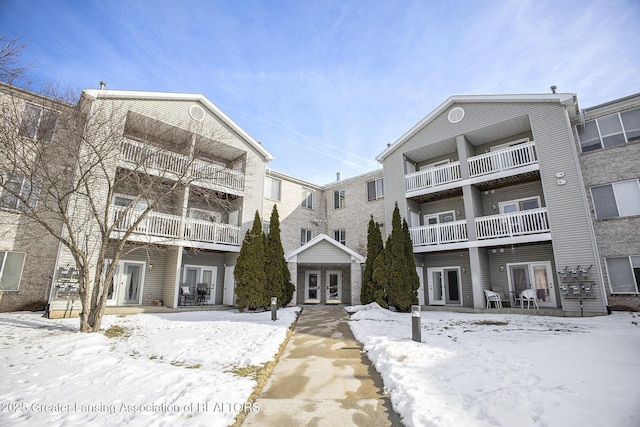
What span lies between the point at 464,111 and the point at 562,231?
7478 mm

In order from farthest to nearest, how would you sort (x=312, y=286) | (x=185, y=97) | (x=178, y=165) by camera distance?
(x=312, y=286) → (x=185, y=97) → (x=178, y=165)

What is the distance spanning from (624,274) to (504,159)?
664 cm

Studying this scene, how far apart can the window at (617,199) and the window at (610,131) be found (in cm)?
187

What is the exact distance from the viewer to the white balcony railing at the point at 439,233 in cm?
1595

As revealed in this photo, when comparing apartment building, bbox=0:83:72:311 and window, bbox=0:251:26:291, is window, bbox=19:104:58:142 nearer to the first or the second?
apartment building, bbox=0:83:72:311

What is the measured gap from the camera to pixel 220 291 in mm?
17734

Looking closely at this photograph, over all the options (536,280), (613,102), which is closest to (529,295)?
(536,280)

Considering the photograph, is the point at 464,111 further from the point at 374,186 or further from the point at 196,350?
the point at 196,350

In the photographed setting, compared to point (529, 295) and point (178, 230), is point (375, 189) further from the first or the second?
point (178, 230)

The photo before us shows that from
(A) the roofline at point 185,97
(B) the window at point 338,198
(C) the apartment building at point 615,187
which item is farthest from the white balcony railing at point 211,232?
(C) the apartment building at point 615,187

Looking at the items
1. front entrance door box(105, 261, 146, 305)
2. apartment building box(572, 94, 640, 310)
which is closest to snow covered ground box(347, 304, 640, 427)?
apartment building box(572, 94, 640, 310)

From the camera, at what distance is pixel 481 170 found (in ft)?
52.1

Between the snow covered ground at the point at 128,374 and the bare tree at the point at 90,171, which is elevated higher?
the bare tree at the point at 90,171

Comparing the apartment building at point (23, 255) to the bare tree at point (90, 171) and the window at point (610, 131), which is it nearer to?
the bare tree at point (90, 171)
